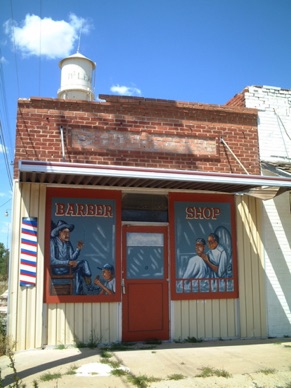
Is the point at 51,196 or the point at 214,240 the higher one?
the point at 51,196

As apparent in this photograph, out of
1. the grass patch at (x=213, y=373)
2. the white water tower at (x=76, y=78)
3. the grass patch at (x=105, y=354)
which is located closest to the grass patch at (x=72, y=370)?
the grass patch at (x=105, y=354)

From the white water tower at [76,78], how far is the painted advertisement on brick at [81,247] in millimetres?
5402

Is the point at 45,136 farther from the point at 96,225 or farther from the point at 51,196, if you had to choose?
the point at 96,225

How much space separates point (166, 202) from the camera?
9.44 meters

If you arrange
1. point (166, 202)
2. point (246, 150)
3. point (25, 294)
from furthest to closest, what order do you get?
point (246, 150)
point (166, 202)
point (25, 294)

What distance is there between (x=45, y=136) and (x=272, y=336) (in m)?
6.37

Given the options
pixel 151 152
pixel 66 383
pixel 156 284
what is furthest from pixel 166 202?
pixel 66 383

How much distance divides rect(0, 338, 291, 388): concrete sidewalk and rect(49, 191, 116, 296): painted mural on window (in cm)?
117

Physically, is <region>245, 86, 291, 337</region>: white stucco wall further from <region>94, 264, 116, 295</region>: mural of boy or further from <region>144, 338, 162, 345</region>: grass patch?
<region>94, 264, 116, 295</region>: mural of boy

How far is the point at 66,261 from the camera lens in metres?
8.57

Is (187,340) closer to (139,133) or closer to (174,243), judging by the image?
(174,243)

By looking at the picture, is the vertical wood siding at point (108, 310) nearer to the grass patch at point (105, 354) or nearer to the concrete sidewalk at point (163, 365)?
the concrete sidewalk at point (163, 365)

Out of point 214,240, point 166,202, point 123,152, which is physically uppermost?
point 123,152

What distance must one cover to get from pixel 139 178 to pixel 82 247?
1926mm
